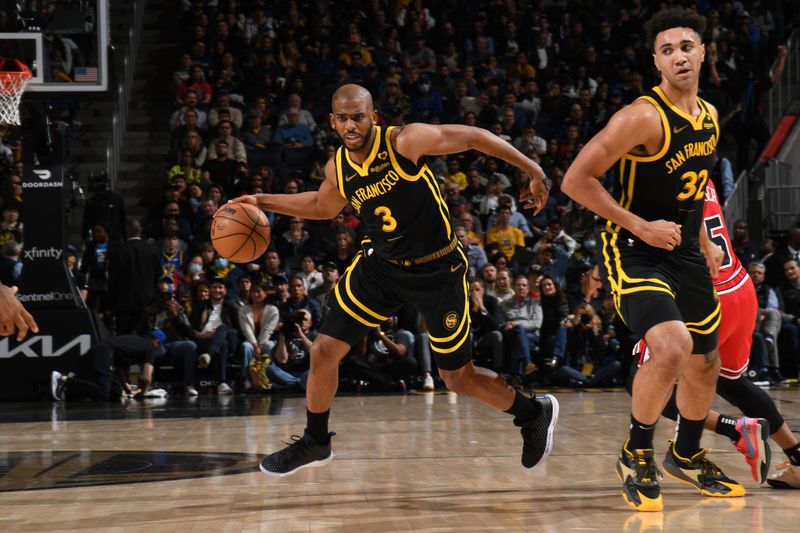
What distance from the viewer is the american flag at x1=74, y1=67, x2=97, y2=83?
9625mm

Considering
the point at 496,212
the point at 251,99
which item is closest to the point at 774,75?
the point at 496,212

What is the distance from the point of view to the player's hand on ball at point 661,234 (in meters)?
4.25

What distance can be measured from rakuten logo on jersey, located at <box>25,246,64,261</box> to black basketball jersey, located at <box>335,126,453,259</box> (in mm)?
6354

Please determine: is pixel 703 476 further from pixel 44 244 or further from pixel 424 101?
pixel 424 101

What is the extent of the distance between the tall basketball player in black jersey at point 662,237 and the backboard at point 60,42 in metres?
6.40

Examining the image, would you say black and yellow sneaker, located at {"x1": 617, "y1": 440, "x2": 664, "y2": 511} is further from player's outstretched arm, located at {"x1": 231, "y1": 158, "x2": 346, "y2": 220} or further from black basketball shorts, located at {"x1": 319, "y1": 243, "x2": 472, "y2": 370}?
player's outstretched arm, located at {"x1": 231, "y1": 158, "x2": 346, "y2": 220}

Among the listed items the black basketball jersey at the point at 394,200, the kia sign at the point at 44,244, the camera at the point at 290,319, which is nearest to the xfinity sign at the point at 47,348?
the kia sign at the point at 44,244

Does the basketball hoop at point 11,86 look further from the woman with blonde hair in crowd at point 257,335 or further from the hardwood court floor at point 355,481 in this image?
the woman with blonde hair in crowd at point 257,335

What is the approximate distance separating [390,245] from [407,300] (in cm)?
28

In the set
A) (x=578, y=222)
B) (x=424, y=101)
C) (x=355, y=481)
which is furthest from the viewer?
(x=424, y=101)

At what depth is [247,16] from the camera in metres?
17.5

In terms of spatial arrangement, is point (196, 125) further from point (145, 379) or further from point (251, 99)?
point (145, 379)

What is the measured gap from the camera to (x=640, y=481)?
167 inches

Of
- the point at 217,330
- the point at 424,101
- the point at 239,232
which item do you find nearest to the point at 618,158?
the point at 239,232
